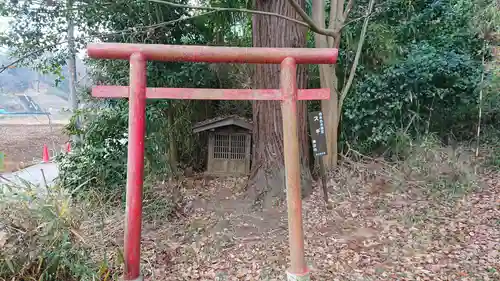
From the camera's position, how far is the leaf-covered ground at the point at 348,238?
10.7 feet

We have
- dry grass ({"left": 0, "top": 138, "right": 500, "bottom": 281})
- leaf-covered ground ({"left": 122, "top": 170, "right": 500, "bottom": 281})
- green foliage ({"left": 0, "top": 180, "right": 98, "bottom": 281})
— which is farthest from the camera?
leaf-covered ground ({"left": 122, "top": 170, "right": 500, "bottom": 281})

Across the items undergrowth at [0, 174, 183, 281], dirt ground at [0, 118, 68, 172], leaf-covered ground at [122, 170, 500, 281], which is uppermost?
dirt ground at [0, 118, 68, 172]

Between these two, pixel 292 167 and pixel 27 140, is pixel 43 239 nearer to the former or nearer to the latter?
pixel 292 167

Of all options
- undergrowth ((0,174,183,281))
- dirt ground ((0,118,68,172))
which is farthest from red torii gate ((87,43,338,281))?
dirt ground ((0,118,68,172))

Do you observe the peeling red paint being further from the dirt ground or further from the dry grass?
the dirt ground

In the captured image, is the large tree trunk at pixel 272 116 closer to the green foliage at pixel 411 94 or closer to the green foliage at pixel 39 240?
the green foliage at pixel 411 94

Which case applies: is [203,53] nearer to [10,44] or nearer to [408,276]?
[408,276]

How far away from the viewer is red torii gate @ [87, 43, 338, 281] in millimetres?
2586

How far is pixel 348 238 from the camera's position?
3848 millimetres

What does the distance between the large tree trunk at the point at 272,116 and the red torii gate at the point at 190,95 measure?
2.11 m

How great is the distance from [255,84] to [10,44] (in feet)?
12.8

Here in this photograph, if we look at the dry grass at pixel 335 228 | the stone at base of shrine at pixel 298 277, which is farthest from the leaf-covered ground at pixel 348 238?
the stone at base of shrine at pixel 298 277

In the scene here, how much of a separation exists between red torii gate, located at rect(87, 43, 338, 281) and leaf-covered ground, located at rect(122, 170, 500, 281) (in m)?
0.81

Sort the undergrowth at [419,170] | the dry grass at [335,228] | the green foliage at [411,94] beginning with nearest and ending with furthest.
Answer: the dry grass at [335,228] < the undergrowth at [419,170] < the green foliage at [411,94]
